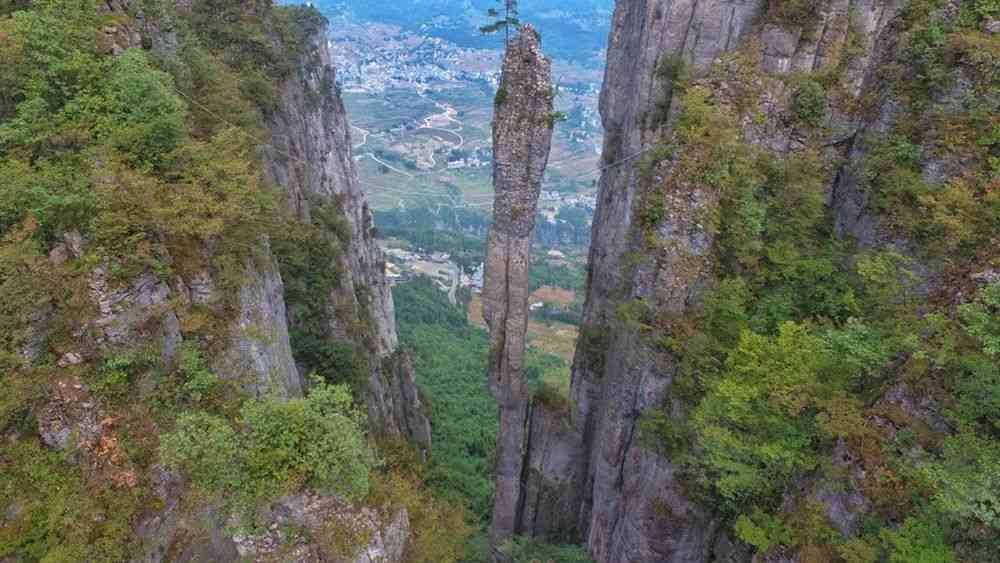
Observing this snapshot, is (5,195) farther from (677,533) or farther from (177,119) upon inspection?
(677,533)

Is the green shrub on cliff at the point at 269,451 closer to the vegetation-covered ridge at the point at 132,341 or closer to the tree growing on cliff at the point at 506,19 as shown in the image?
the vegetation-covered ridge at the point at 132,341

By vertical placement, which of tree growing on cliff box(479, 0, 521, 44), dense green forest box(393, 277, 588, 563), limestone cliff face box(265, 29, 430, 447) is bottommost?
A: dense green forest box(393, 277, 588, 563)

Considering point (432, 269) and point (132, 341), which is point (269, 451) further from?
point (432, 269)

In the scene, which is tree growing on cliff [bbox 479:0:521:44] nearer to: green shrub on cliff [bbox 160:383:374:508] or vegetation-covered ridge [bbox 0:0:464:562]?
vegetation-covered ridge [bbox 0:0:464:562]

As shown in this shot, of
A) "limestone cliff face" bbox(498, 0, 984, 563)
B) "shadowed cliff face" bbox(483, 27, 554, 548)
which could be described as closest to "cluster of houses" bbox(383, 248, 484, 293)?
"shadowed cliff face" bbox(483, 27, 554, 548)

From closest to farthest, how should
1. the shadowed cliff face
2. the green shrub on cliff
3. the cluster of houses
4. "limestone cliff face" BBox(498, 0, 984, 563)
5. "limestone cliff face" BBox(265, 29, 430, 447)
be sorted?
the green shrub on cliff
"limestone cliff face" BBox(498, 0, 984, 563)
the shadowed cliff face
"limestone cliff face" BBox(265, 29, 430, 447)
the cluster of houses

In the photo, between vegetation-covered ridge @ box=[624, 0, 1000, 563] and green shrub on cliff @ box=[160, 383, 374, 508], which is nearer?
vegetation-covered ridge @ box=[624, 0, 1000, 563]

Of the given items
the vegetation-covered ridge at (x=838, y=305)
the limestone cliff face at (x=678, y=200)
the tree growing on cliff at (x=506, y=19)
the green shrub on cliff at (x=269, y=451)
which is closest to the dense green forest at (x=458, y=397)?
the limestone cliff face at (x=678, y=200)

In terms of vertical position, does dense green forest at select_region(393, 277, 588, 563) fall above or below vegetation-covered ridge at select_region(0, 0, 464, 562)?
below

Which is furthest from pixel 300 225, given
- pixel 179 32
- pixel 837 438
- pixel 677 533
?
pixel 837 438
